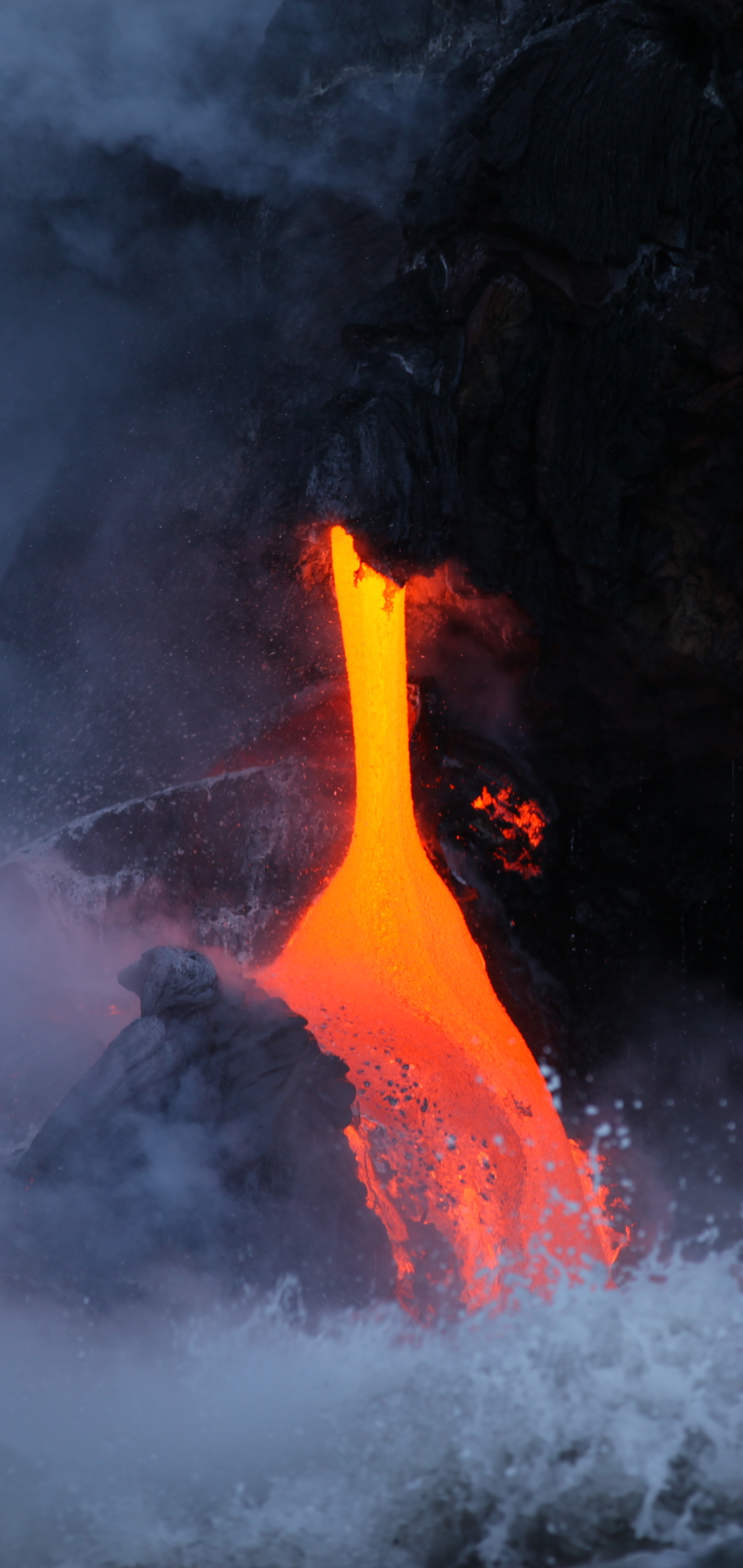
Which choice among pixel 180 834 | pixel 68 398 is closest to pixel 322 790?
pixel 180 834

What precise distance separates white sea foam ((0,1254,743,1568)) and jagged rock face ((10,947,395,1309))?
0.55 feet

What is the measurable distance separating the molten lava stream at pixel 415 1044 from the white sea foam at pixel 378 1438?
0.35m

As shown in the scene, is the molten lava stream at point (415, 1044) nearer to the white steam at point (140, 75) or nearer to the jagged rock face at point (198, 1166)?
the jagged rock face at point (198, 1166)

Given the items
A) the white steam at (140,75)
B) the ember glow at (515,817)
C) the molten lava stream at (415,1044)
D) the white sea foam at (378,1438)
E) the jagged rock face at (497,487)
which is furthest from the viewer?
the ember glow at (515,817)

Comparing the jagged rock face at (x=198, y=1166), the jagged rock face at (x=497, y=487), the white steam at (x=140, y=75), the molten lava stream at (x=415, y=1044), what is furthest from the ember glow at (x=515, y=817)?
the white steam at (x=140, y=75)

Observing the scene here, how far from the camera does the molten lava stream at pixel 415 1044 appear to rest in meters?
4.55

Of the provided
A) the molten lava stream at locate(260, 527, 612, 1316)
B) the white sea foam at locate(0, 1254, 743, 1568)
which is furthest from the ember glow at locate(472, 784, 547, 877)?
the white sea foam at locate(0, 1254, 743, 1568)

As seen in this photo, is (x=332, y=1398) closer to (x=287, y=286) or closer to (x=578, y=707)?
(x=578, y=707)

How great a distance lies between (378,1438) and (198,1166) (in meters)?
1.05

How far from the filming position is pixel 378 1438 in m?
3.61

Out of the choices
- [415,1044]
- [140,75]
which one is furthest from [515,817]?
[140,75]

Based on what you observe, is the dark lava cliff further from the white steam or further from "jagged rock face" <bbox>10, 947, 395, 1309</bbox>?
"jagged rock face" <bbox>10, 947, 395, 1309</bbox>

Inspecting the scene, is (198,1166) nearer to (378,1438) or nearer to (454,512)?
(378,1438)

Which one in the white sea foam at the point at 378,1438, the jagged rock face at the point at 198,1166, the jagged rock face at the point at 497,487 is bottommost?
the white sea foam at the point at 378,1438
